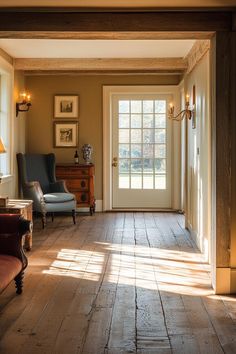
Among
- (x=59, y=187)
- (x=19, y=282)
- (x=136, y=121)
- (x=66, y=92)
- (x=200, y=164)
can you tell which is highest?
(x=66, y=92)

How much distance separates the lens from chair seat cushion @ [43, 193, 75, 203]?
25.8 ft

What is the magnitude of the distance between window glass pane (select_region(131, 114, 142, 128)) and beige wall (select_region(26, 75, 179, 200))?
558 mm

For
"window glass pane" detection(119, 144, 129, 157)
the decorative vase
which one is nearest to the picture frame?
the decorative vase

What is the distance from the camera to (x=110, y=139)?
30.7ft

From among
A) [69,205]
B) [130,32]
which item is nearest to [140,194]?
[69,205]

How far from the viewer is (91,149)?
9.16 metres

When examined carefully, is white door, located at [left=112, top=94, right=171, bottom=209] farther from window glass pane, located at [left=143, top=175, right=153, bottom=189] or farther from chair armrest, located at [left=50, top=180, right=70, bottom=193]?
chair armrest, located at [left=50, top=180, right=70, bottom=193]

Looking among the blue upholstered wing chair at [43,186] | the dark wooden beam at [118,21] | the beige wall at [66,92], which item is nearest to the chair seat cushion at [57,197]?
the blue upholstered wing chair at [43,186]

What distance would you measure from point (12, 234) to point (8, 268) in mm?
393

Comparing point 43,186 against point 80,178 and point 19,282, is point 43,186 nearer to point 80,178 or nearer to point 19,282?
point 80,178

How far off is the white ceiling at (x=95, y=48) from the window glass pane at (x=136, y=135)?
202 centimetres

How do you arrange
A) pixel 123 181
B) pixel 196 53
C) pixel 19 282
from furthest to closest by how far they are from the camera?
pixel 123 181 → pixel 196 53 → pixel 19 282

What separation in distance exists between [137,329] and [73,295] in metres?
0.93

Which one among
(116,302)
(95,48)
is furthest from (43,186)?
(116,302)
